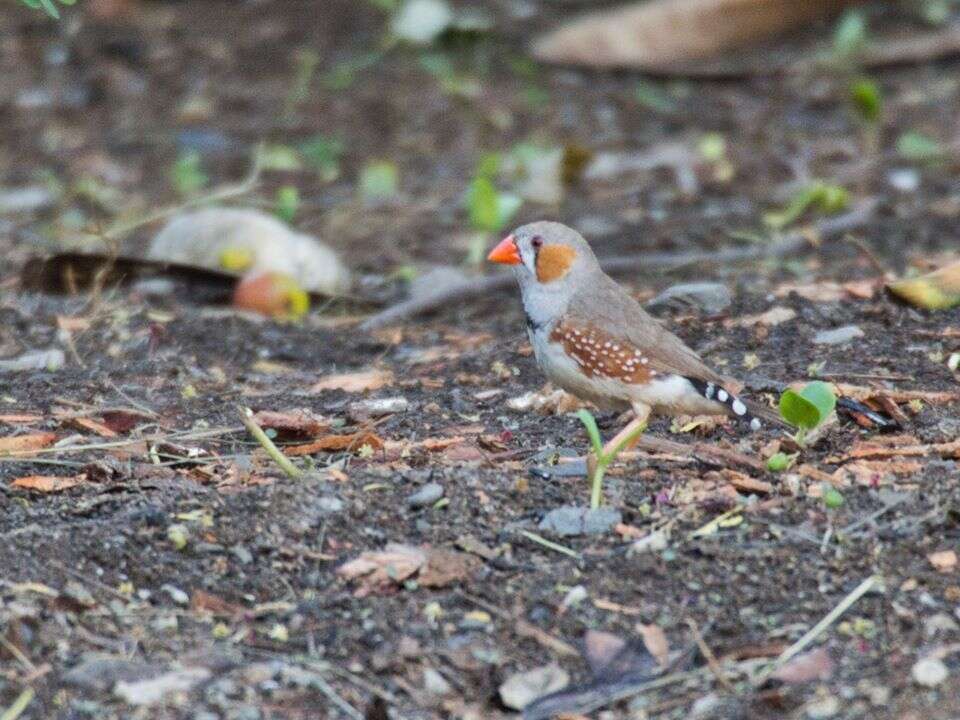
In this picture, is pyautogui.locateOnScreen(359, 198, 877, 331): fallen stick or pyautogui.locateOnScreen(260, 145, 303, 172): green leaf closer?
pyautogui.locateOnScreen(359, 198, 877, 331): fallen stick

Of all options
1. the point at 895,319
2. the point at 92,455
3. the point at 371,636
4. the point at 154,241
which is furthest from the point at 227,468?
the point at 154,241

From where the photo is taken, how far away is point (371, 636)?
128 inches

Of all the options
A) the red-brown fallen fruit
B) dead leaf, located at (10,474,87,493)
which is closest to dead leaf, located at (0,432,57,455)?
dead leaf, located at (10,474,87,493)

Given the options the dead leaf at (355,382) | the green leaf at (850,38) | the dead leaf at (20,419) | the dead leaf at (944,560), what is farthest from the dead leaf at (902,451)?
the green leaf at (850,38)

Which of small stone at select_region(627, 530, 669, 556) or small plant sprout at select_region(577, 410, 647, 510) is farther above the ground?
small plant sprout at select_region(577, 410, 647, 510)

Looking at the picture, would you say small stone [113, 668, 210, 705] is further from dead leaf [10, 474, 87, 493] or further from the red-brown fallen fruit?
the red-brown fallen fruit

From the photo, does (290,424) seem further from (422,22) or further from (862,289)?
(422,22)

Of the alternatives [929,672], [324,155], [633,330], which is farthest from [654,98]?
[929,672]

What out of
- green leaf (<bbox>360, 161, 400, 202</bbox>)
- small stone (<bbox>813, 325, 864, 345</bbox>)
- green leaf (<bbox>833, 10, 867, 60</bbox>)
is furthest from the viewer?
green leaf (<bbox>833, 10, 867, 60</bbox>)

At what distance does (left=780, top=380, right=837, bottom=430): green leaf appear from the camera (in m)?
3.88

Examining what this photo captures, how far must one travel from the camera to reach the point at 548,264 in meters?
4.75

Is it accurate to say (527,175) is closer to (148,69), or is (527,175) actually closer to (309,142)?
(309,142)

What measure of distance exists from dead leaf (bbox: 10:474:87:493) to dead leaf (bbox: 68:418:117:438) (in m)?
0.48

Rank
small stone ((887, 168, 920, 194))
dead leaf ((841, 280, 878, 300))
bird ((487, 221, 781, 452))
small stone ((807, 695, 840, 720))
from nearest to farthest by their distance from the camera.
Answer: small stone ((807, 695, 840, 720)) < bird ((487, 221, 781, 452)) < dead leaf ((841, 280, 878, 300)) < small stone ((887, 168, 920, 194))
